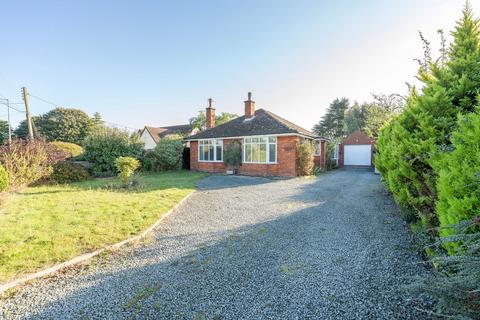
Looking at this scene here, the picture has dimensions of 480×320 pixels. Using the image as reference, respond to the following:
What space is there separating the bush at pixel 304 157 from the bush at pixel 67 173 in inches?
522

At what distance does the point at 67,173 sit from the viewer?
12.8 meters

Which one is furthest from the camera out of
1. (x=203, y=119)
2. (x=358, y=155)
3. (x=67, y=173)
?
(x=203, y=119)

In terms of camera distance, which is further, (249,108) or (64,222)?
(249,108)

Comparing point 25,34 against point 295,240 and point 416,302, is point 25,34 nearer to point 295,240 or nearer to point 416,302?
point 295,240

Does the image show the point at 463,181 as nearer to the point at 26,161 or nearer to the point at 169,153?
the point at 26,161

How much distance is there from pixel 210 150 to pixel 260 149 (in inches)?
184

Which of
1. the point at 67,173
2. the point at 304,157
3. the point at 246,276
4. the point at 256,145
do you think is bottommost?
the point at 246,276

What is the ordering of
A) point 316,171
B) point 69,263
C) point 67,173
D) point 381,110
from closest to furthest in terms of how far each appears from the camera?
point 69,263 < point 67,173 < point 316,171 < point 381,110

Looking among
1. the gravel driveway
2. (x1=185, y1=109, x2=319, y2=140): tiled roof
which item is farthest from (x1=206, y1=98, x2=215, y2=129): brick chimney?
the gravel driveway

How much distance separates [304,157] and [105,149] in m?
14.2

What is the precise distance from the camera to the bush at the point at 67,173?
40.5ft

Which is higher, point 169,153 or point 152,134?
point 152,134

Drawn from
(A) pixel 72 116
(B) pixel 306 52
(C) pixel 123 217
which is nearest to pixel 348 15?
(B) pixel 306 52

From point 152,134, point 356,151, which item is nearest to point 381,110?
point 356,151
